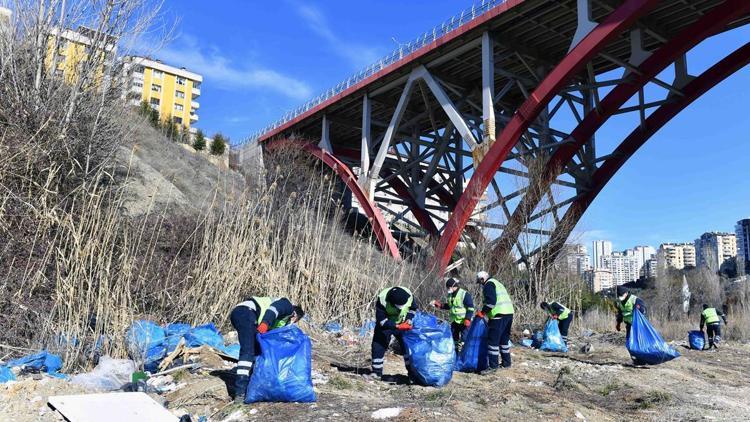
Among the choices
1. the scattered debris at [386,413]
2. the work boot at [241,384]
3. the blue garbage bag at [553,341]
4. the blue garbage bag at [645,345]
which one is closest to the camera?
the scattered debris at [386,413]

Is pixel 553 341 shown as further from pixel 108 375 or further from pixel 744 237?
pixel 744 237

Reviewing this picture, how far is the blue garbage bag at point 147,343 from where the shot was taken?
5.41m

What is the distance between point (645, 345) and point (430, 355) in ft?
13.1

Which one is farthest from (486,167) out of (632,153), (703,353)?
(703,353)

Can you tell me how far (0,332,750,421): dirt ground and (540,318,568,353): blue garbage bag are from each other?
1.33 meters

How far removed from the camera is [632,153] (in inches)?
776

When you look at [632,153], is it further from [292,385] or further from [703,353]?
[292,385]

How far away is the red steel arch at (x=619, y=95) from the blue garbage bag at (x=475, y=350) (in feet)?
32.8

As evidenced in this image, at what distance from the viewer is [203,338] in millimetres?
6387

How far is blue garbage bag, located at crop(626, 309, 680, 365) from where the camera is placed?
804cm

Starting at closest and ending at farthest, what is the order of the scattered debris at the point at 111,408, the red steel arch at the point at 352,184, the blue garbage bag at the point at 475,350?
the scattered debris at the point at 111,408 < the blue garbage bag at the point at 475,350 < the red steel arch at the point at 352,184

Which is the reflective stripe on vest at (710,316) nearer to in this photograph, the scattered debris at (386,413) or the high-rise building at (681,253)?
the scattered debris at (386,413)

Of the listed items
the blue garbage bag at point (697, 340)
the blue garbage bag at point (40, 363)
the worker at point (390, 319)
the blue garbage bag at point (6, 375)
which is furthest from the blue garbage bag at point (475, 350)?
the blue garbage bag at point (697, 340)

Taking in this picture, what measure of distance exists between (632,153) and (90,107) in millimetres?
16935
